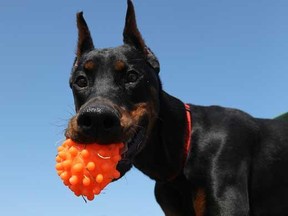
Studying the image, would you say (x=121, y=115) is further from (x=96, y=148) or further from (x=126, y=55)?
(x=126, y=55)

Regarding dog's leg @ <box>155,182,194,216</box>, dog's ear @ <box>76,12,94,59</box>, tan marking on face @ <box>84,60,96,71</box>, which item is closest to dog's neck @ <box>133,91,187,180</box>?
dog's leg @ <box>155,182,194,216</box>

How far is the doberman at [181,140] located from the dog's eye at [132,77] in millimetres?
13

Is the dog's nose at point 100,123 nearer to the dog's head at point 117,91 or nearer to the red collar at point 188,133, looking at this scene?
the dog's head at point 117,91

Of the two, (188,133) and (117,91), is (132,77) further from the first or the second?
(188,133)

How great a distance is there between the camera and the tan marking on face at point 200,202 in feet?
20.1

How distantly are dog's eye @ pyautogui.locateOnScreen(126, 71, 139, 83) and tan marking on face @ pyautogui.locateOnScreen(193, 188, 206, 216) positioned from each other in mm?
1712

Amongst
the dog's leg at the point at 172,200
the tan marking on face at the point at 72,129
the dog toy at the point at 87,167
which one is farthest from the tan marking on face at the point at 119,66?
the dog's leg at the point at 172,200

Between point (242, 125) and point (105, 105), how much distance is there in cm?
259

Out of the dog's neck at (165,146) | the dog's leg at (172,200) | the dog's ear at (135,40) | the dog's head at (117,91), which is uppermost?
the dog's ear at (135,40)

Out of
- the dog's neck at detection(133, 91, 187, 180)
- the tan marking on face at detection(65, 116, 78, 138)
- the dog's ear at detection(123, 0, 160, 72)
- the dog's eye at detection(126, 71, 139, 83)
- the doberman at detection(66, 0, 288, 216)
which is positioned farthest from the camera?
the dog's ear at detection(123, 0, 160, 72)

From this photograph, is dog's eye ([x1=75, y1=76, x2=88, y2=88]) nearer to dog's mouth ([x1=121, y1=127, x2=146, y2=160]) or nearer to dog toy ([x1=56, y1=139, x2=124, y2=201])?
dog's mouth ([x1=121, y1=127, x2=146, y2=160])

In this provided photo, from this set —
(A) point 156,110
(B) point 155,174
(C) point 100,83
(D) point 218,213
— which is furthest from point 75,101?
(D) point 218,213

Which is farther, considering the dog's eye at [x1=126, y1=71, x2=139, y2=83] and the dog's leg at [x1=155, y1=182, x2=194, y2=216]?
the dog's leg at [x1=155, y1=182, x2=194, y2=216]

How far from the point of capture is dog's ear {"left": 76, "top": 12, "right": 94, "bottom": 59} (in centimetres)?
686
